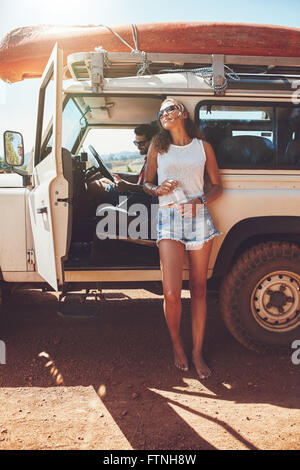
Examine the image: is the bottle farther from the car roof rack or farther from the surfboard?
the surfboard

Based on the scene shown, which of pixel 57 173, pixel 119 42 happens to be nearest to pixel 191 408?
pixel 57 173

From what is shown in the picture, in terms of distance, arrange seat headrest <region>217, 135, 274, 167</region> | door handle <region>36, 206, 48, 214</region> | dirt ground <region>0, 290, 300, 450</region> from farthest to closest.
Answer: seat headrest <region>217, 135, 274, 167</region>, door handle <region>36, 206, 48, 214</region>, dirt ground <region>0, 290, 300, 450</region>

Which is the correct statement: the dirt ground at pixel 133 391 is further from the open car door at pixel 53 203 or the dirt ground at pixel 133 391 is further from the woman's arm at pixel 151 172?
the woman's arm at pixel 151 172

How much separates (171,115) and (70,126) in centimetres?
137

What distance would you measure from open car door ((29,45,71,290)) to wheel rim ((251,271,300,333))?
1656 millimetres

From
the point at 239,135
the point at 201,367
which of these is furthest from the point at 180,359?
the point at 239,135

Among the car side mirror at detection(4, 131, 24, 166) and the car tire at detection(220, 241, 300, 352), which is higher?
the car side mirror at detection(4, 131, 24, 166)

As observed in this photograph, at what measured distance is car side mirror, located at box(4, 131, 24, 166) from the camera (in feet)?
10.1

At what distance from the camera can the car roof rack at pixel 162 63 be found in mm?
3062

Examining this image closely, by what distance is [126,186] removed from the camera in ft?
11.7

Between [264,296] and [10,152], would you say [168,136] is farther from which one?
[264,296]

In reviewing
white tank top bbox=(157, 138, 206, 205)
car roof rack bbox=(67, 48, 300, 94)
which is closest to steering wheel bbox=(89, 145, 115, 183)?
car roof rack bbox=(67, 48, 300, 94)

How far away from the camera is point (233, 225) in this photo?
10.6 feet
